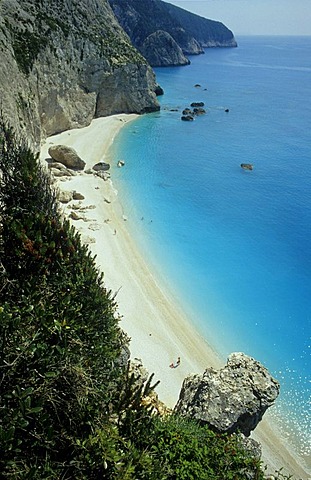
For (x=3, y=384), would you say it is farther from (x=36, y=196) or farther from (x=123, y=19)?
(x=123, y=19)

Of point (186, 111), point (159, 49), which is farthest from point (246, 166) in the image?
point (159, 49)

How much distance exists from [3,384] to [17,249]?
5.33 metres

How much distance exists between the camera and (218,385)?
15375mm

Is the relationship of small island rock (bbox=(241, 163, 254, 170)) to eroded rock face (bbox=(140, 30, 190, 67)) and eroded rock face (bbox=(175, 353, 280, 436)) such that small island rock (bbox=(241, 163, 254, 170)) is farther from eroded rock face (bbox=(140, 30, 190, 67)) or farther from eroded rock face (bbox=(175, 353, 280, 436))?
eroded rock face (bbox=(140, 30, 190, 67))

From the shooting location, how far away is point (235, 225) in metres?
39.8

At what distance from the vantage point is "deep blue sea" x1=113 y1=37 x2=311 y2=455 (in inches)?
987

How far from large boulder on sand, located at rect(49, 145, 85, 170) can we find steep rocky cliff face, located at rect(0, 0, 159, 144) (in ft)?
8.69

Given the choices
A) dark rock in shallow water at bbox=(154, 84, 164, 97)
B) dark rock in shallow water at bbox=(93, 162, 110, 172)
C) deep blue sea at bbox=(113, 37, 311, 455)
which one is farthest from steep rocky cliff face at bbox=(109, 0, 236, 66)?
dark rock in shallow water at bbox=(93, 162, 110, 172)

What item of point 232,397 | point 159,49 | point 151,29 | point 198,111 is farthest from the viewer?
point 151,29

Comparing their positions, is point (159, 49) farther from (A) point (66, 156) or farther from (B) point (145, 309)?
(B) point (145, 309)

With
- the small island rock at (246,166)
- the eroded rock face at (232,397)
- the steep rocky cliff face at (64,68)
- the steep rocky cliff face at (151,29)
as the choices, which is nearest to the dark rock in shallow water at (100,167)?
the steep rocky cliff face at (64,68)

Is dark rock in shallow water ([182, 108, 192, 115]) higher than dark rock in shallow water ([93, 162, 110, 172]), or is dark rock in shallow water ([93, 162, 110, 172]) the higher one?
dark rock in shallow water ([182, 108, 192, 115])

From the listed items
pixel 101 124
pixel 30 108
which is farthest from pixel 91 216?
pixel 101 124

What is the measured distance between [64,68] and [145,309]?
45.6 m
